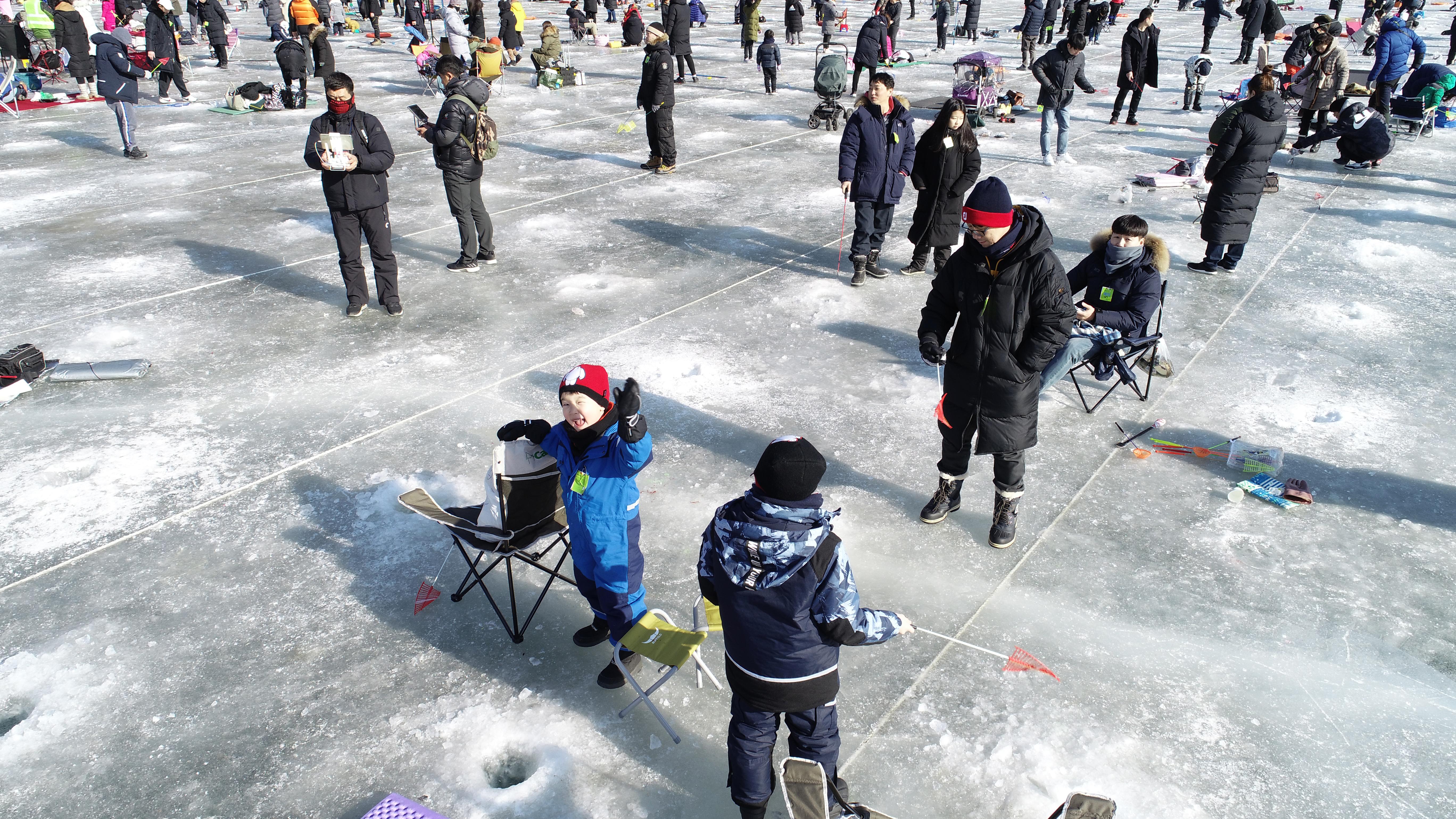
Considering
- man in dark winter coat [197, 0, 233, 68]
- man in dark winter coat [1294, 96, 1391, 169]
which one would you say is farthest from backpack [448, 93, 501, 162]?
man in dark winter coat [197, 0, 233, 68]

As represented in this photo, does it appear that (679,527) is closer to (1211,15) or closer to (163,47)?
(163,47)

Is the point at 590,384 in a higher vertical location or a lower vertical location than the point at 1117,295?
higher

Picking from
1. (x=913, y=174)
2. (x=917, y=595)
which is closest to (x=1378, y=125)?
(x=913, y=174)

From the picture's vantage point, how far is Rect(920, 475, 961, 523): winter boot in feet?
15.8

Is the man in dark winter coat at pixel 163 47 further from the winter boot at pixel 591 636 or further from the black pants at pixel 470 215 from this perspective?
the winter boot at pixel 591 636

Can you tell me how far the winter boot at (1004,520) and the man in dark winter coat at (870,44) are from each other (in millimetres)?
12475

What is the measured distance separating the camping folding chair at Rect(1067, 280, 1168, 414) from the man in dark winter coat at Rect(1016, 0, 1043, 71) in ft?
50.4

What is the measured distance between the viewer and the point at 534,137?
45.2 ft

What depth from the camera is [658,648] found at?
Answer: 11.4 feet

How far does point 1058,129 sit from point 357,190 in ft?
31.1

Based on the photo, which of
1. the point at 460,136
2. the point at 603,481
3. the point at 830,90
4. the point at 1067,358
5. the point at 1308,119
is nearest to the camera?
the point at 603,481

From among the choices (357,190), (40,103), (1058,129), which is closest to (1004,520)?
(357,190)

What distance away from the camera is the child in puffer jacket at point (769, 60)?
16906 mm

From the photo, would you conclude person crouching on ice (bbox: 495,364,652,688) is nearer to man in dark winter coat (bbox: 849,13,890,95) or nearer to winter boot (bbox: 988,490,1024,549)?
winter boot (bbox: 988,490,1024,549)
